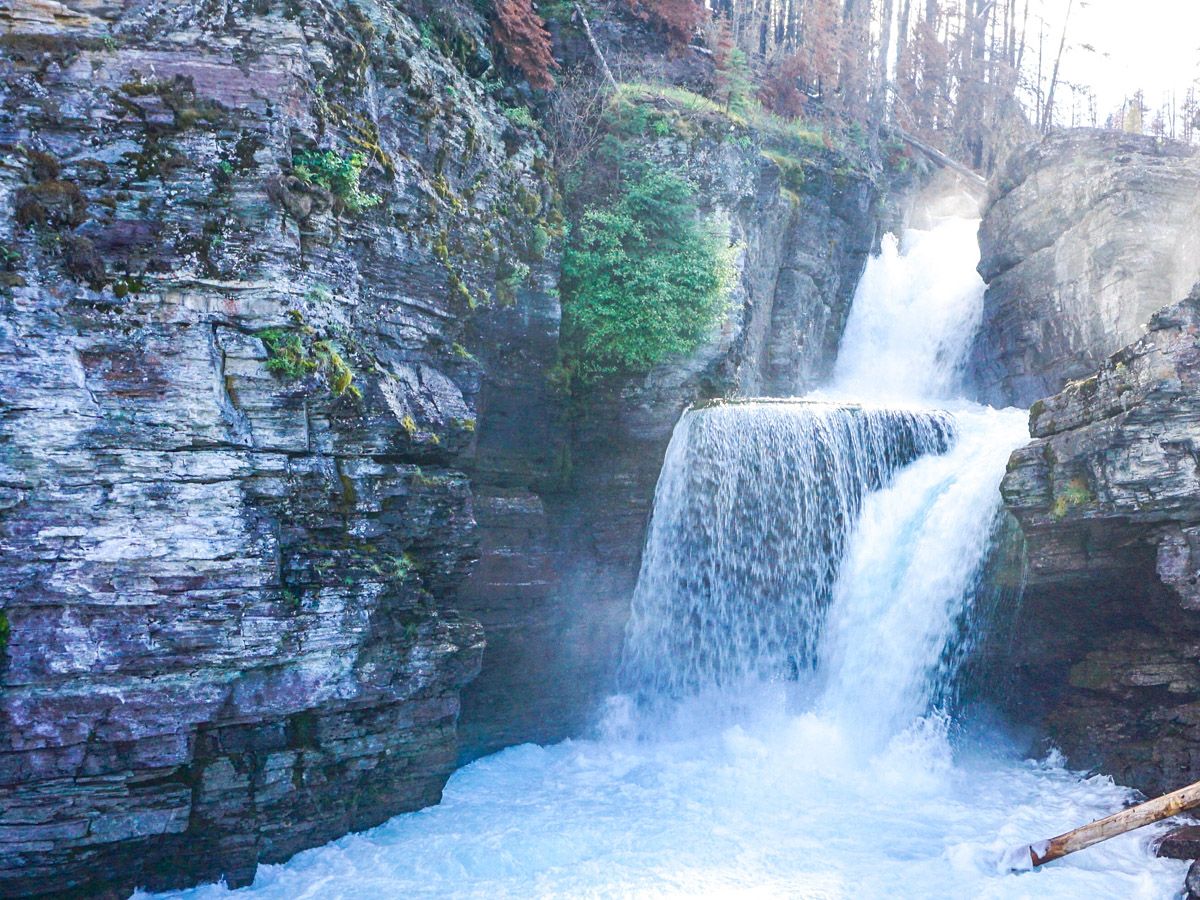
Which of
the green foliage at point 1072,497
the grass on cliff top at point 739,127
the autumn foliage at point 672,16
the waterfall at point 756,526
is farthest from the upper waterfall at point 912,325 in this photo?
the green foliage at point 1072,497

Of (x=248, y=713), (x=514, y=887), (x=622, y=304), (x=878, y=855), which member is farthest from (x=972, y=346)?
(x=248, y=713)

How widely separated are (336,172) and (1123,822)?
37.4 feet

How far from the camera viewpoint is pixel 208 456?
357 inches

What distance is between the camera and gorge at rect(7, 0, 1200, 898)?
876cm

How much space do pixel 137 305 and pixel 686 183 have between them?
10047 mm

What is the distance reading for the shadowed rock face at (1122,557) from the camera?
10.8m

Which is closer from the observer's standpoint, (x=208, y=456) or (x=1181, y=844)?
(x=208, y=456)

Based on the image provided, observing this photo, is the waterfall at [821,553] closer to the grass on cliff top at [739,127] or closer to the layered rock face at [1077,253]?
the layered rock face at [1077,253]

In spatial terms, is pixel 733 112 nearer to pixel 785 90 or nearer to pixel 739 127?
pixel 739 127

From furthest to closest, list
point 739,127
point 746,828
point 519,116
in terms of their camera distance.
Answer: point 739,127 → point 519,116 → point 746,828

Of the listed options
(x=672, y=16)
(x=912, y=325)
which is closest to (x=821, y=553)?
(x=912, y=325)

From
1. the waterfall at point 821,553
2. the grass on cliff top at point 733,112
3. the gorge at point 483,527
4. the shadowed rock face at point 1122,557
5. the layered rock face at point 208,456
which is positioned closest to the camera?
the layered rock face at point 208,456

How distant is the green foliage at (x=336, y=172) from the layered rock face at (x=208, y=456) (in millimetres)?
39

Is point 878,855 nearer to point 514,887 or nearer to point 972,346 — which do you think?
point 514,887
